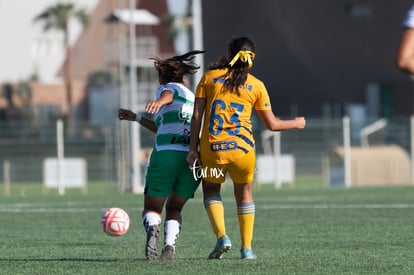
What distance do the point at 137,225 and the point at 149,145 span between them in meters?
27.8

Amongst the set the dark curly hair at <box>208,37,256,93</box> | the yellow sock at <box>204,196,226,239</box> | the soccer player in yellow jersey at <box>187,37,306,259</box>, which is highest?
the dark curly hair at <box>208,37,256,93</box>

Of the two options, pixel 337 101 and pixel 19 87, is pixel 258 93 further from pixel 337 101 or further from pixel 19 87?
pixel 19 87

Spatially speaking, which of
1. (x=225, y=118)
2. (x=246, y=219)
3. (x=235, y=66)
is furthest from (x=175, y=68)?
(x=246, y=219)

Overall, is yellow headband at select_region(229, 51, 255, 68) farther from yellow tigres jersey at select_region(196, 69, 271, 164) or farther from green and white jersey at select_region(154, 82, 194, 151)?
green and white jersey at select_region(154, 82, 194, 151)

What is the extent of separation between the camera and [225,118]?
987 centimetres

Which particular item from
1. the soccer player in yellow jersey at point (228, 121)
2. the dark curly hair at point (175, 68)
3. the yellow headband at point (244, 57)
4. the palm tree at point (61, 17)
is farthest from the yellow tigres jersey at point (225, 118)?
the palm tree at point (61, 17)

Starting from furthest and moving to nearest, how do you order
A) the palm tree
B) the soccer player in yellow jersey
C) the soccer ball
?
the palm tree < the soccer ball < the soccer player in yellow jersey

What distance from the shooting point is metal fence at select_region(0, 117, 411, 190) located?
3819 centimetres

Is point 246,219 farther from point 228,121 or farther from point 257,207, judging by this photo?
point 257,207

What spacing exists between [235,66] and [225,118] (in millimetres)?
458

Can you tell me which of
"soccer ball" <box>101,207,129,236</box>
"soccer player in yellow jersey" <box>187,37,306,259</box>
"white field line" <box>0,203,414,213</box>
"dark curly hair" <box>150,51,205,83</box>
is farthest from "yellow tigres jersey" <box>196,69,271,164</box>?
"white field line" <box>0,203,414,213</box>

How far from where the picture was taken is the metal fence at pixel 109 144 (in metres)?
38.2

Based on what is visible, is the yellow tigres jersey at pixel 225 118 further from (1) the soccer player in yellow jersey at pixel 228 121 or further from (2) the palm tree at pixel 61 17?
(2) the palm tree at pixel 61 17

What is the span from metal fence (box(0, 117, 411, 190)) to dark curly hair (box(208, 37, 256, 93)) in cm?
2189
